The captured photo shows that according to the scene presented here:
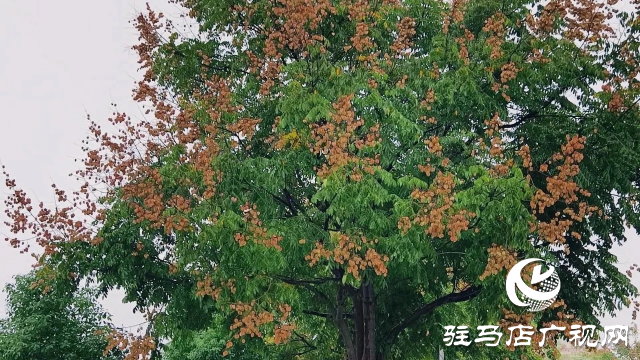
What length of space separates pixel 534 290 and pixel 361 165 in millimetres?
4071

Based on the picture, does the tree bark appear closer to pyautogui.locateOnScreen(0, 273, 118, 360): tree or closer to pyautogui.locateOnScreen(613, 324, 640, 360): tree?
pyautogui.locateOnScreen(0, 273, 118, 360): tree

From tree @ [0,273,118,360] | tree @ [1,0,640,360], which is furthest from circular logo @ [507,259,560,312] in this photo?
tree @ [0,273,118,360]

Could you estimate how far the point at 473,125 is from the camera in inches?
515

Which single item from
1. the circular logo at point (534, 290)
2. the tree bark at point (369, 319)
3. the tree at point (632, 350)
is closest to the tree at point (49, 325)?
the tree bark at point (369, 319)

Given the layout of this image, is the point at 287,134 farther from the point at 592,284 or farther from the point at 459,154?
the point at 592,284

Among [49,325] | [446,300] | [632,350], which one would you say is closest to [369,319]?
[446,300]

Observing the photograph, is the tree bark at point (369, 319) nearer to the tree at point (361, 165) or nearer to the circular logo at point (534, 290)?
the tree at point (361, 165)

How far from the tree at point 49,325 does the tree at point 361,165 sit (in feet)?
18.4

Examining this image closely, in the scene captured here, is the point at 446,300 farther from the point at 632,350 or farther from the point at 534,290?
the point at 632,350

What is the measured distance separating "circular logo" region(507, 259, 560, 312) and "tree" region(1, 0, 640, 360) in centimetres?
24

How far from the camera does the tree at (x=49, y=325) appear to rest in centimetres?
1783


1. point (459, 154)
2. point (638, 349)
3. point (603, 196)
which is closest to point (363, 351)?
point (459, 154)

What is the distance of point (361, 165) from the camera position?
10.5 meters

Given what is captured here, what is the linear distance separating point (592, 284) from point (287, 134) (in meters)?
7.33
